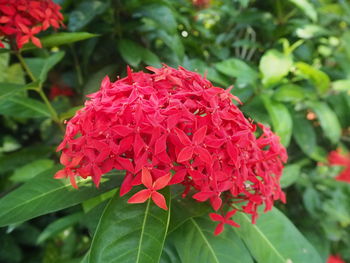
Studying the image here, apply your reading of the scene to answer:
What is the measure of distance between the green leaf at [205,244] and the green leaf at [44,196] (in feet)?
0.69

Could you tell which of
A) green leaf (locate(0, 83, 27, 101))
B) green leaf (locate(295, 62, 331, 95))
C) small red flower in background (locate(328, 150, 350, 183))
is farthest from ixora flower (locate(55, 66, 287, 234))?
small red flower in background (locate(328, 150, 350, 183))

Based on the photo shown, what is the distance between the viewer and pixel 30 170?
4.54 feet

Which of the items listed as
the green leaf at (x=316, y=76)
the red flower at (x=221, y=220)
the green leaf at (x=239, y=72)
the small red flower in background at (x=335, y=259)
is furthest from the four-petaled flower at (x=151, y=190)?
the small red flower in background at (x=335, y=259)

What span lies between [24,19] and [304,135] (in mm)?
1238

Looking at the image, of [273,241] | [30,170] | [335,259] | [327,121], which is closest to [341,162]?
[335,259]

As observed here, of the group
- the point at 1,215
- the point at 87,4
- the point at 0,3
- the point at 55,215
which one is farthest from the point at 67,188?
the point at 55,215

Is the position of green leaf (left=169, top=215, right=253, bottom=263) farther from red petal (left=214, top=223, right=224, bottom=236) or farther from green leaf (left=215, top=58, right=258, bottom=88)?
green leaf (left=215, top=58, right=258, bottom=88)

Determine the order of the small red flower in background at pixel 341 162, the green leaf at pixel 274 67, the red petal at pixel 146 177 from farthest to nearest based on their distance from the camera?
the small red flower in background at pixel 341 162 < the green leaf at pixel 274 67 < the red petal at pixel 146 177

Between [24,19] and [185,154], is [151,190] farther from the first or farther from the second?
[24,19]

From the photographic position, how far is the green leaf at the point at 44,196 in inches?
34.9

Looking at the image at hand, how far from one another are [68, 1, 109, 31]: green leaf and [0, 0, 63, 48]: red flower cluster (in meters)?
0.24

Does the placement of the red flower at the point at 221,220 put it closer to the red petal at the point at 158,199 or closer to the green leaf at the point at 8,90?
the red petal at the point at 158,199

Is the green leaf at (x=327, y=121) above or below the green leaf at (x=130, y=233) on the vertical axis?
below

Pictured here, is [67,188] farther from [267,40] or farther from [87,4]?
[267,40]
